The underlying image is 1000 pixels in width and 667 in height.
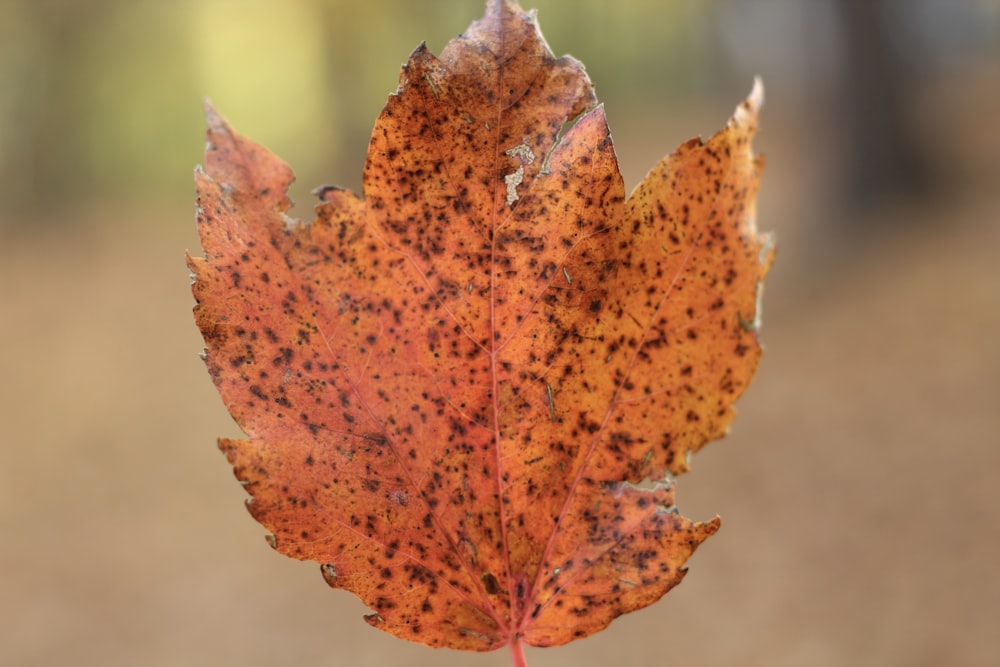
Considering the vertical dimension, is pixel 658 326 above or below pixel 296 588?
below

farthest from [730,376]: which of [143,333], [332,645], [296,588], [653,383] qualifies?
[143,333]

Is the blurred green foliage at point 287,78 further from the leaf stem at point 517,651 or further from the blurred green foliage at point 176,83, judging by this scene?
the leaf stem at point 517,651

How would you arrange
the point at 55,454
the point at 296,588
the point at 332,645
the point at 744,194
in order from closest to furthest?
1. the point at 744,194
2. the point at 332,645
3. the point at 296,588
4. the point at 55,454

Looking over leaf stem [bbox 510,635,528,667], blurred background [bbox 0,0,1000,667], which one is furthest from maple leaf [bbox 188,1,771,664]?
blurred background [bbox 0,0,1000,667]

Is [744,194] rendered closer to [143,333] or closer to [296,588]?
[296,588]

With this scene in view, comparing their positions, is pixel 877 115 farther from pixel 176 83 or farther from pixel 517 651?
pixel 176 83

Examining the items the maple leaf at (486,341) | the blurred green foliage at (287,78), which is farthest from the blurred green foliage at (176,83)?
the maple leaf at (486,341)

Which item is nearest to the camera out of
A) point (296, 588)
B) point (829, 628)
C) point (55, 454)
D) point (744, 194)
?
point (744, 194)
